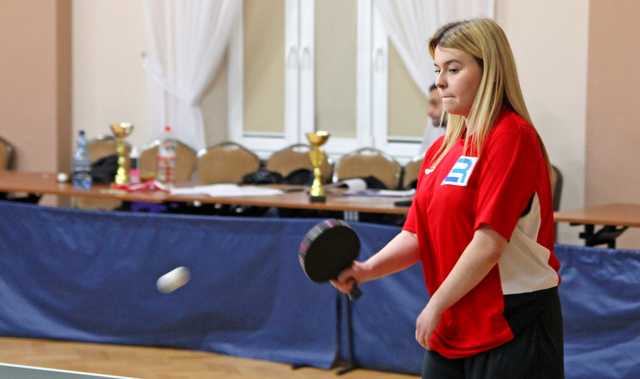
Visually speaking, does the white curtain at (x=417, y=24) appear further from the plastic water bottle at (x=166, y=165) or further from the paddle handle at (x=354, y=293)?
the paddle handle at (x=354, y=293)

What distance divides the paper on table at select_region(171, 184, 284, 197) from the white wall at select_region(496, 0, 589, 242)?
199cm

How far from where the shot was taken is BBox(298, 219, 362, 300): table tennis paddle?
251 cm

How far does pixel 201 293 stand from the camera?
5992mm

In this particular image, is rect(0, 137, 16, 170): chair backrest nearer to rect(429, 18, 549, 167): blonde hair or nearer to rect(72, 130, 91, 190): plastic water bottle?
rect(72, 130, 91, 190): plastic water bottle

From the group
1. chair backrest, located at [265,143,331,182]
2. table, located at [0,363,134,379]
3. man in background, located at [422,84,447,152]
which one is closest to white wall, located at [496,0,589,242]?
man in background, located at [422,84,447,152]

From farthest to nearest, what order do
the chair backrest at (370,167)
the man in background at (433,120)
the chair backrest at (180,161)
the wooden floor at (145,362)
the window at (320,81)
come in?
the chair backrest at (180,161)
the window at (320,81)
the chair backrest at (370,167)
the man in background at (433,120)
the wooden floor at (145,362)

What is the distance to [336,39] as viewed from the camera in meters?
8.81

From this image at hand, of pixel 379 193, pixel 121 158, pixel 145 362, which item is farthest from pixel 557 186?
pixel 145 362

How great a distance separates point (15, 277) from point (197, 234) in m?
1.13

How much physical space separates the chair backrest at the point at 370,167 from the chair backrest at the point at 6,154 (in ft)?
9.61

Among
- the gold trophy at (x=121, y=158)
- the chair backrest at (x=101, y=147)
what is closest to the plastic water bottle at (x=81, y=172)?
the gold trophy at (x=121, y=158)

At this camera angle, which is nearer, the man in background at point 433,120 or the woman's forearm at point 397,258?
the woman's forearm at point 397,258

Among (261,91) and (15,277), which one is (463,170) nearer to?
(15,277)

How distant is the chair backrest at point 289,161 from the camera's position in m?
8.36
